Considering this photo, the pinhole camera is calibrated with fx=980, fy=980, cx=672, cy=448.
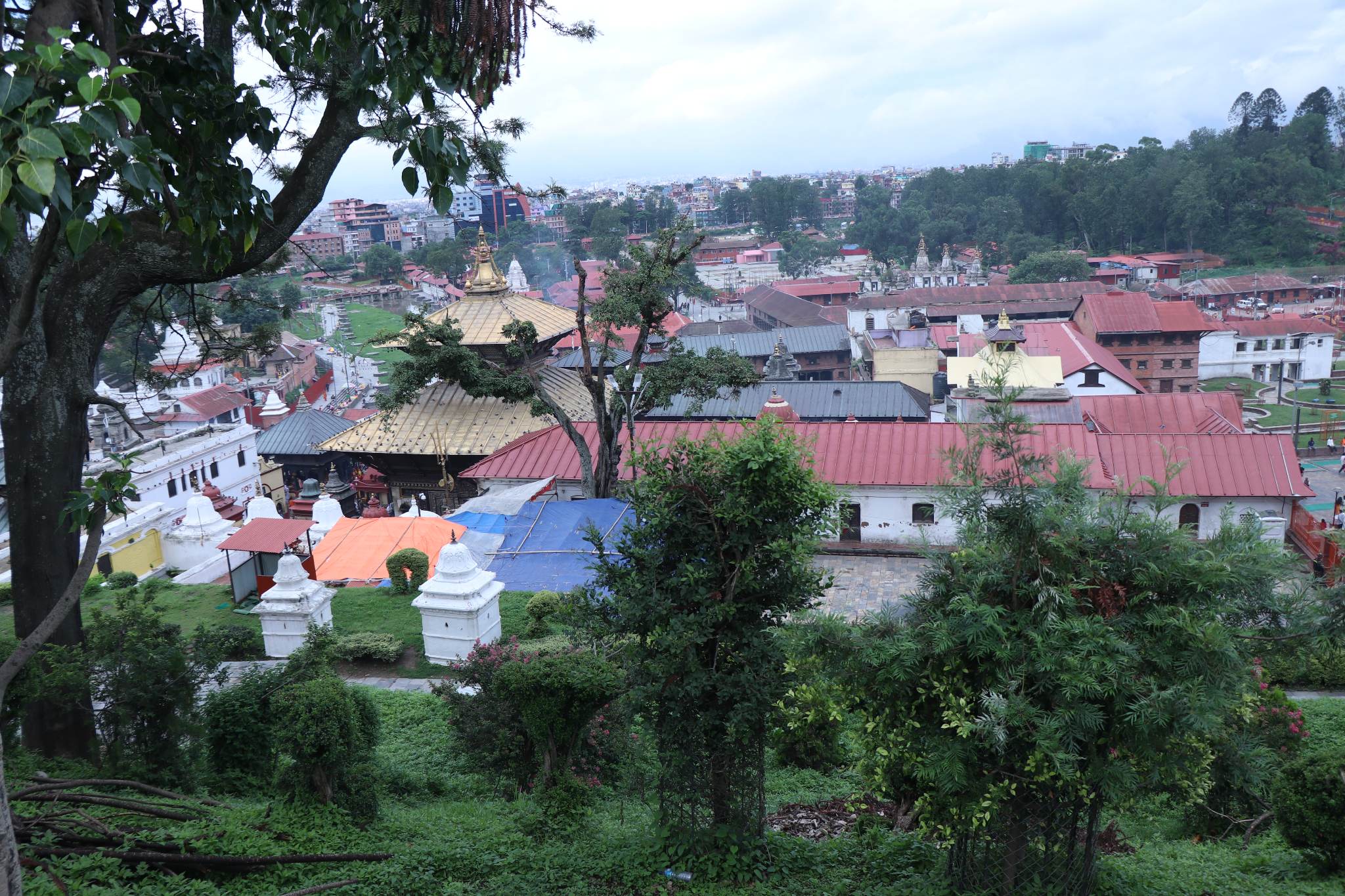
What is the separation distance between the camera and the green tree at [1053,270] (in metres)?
71.8

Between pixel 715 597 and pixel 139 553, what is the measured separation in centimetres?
1612

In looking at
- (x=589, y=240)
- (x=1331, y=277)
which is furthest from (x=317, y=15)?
(x=589, y=240)

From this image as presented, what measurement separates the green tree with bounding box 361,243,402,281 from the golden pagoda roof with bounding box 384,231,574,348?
8185 centimetres

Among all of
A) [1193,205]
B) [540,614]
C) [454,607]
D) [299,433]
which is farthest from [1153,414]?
[1193,205]

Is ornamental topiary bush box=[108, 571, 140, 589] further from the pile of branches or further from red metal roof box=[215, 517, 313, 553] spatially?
the pile of branches

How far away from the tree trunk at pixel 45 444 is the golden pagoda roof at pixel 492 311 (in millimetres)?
16925

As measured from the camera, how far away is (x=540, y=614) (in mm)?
13039

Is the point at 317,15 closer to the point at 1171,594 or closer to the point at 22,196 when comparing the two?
the point at 22,196

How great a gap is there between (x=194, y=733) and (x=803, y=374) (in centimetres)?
4344

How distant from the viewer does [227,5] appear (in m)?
5.50

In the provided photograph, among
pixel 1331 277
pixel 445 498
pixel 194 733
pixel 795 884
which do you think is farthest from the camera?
pixel 1331 277

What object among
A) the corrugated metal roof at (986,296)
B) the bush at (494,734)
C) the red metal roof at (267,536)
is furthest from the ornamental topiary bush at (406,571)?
the corrugated metal roof at (986,296)

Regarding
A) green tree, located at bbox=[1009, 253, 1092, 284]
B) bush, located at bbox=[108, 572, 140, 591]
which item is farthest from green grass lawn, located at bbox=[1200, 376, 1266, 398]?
bush, located at bbox=[108, 572, 140, 591]

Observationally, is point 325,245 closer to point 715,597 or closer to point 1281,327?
point 1281,327
